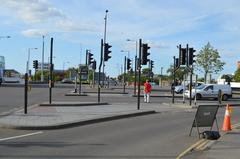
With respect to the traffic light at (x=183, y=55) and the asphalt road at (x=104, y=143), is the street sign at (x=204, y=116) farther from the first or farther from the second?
the traffic light at (x=183, y=55)

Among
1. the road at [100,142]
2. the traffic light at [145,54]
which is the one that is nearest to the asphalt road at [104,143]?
the road at [100,142]

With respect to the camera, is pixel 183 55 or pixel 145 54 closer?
pixel 145 54

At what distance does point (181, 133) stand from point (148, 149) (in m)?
4.74

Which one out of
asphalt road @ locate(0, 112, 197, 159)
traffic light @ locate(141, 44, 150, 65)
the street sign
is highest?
traffic light @ locate(141, 44, 150, 65)

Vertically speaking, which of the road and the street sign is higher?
the street sign

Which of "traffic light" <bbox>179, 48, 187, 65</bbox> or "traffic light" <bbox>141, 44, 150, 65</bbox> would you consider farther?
"traffic light" <bbox>179, 48, 187, 65</bbox>

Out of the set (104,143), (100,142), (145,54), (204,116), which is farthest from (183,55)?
(104,143)

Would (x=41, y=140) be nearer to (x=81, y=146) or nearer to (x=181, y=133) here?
(x=81, y=146)

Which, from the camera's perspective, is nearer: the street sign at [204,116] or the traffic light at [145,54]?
the street sign at [204,116]

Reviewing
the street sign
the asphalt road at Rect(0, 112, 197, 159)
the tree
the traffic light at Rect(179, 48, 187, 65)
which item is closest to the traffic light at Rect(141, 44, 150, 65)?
the traffic light at Rect(179, 48, 187, 65)

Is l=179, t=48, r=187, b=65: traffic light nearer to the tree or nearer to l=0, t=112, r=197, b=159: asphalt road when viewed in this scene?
l=0, t=112, r=197, b=159: asphalt road

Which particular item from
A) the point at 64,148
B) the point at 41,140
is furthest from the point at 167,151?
the point at 41,140

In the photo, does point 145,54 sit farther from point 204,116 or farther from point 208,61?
point 208,61

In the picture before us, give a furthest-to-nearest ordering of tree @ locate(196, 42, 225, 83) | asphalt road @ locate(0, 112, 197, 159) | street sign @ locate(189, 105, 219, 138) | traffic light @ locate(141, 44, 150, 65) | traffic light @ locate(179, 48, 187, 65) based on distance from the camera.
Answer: tree @ locate(196, 42, 225, 83)
traffic light @ locate(179, 48, 187, 65)
traffic light @ locate(141, 44, 150, 65)
street sign @ locate(189, 105, 219, 138)
asphalt road @ locate(0, 112, 197, 159)
